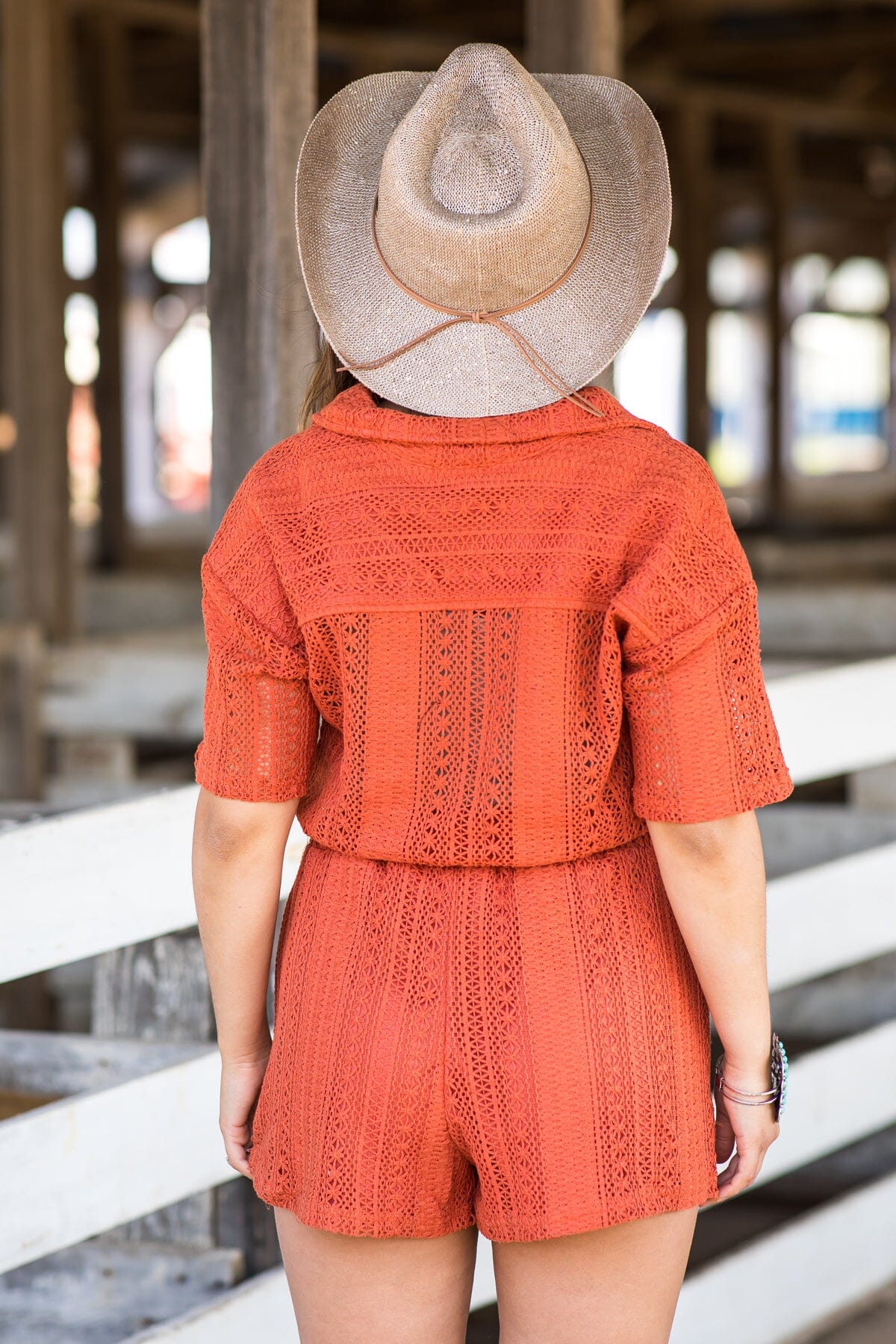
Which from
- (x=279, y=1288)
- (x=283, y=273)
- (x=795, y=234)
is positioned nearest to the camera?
(x=279, y=1288)

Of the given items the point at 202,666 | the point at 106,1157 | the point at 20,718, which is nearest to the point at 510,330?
the point at 106,1157

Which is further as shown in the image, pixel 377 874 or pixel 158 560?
pixel 158 560

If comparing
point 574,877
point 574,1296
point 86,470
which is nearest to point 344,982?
point 574,877

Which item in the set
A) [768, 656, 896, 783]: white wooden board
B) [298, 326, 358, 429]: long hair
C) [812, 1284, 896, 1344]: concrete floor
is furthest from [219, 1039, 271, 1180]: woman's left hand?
[812, 1284, 896, 1344]: concrete floor

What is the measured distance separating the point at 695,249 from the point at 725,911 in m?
7.45

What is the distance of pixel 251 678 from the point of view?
4.20 ft

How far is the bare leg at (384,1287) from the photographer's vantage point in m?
1.28

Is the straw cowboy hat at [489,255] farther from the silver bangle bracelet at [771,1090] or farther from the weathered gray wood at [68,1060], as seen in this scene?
the weathered gray wood at [68,1060]

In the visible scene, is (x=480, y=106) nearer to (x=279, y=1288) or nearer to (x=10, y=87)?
(x=279, y=1288)

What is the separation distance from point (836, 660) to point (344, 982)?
3.85 m

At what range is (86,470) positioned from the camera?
1434 centimetres

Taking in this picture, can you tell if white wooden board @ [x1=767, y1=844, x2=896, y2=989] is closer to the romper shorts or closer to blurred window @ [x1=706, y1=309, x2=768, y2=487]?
the romper shorts

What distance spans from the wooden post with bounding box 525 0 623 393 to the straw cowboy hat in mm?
1630

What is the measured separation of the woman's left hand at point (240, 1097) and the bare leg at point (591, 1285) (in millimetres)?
265
